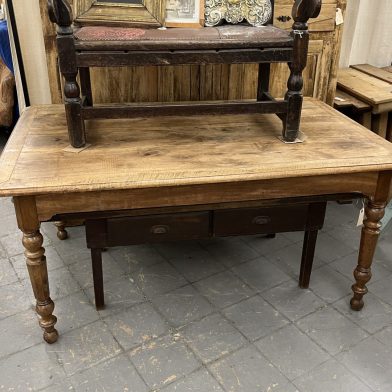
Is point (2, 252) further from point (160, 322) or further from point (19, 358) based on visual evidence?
point (160, 322)

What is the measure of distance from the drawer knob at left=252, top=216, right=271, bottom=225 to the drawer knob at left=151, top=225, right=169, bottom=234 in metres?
0.34

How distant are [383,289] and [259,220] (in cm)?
80

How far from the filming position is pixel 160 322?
1.96m

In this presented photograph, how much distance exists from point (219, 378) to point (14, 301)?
0.97 meters

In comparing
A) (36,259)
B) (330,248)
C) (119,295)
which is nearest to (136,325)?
(119,295)

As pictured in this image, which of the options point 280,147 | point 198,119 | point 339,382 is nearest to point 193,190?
point 280,147

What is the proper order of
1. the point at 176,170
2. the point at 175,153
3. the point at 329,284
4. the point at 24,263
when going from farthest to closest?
1. the point at 24,263
2. the point at 329,284
3. the point at 175,153
4. the point at 176,170

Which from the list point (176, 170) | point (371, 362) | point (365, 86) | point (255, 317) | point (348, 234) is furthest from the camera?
point (365, 86)

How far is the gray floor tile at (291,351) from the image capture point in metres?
1.76

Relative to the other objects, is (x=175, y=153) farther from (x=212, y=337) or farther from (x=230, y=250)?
(x=230, y=250)

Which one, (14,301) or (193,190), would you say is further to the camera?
(14,301)

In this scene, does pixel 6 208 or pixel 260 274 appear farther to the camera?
pixel 6 208

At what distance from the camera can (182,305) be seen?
6.76ft

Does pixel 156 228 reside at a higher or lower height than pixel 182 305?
higher
